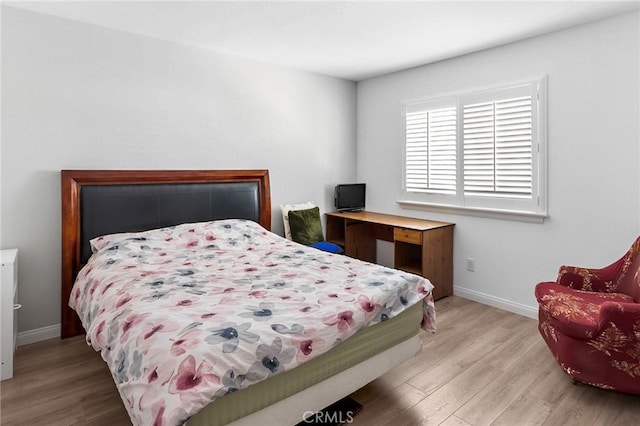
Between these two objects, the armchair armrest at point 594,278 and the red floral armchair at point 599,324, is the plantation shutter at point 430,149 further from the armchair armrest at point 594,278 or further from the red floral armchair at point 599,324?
the red floral armchair at point 599,324

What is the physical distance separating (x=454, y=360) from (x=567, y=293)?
2.82 feet

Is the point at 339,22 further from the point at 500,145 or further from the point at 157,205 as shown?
the point at 157,205

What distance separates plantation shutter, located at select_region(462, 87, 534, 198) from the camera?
3.29 meters

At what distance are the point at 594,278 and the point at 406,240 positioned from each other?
1.55 metres

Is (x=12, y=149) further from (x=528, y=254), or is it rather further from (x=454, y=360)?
(x=528, y=254)

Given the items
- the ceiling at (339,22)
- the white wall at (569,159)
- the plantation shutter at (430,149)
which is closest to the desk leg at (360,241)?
the plantation shutter at (430,149)

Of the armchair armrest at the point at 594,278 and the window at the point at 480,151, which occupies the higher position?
the window at the point at 480,151

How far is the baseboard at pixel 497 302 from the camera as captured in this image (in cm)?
335

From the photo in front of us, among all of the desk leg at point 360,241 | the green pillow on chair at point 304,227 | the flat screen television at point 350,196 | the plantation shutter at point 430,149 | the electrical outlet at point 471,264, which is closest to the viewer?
the electrical outlet at point 471,264

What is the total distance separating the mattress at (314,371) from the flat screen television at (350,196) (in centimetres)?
246

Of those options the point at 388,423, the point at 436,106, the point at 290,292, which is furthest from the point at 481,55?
the point at 388,423

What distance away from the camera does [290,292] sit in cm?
207

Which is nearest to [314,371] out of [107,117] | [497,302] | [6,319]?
[6,319]

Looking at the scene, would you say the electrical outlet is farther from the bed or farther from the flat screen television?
the bed
